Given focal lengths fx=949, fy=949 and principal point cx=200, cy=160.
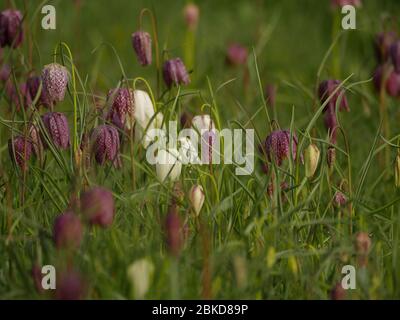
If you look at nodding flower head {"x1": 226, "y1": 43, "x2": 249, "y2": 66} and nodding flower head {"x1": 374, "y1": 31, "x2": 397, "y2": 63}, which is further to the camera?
nodding flower head {"x1": 226, "y1": 43, "x2": 249, "y2": 66}

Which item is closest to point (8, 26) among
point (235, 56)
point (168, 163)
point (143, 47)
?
point (143, 47)

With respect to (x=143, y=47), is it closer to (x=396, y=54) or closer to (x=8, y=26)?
(x=8, y=26)

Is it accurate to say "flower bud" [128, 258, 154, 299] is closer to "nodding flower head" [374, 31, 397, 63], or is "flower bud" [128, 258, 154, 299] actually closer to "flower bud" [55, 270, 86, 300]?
"flower bud" [55, 270, 86, 300]

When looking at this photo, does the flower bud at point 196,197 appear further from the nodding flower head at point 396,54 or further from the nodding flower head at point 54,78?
the nodding flower head at point 396,54

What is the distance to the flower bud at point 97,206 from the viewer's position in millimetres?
1915

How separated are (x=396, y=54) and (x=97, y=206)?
5.31 feet


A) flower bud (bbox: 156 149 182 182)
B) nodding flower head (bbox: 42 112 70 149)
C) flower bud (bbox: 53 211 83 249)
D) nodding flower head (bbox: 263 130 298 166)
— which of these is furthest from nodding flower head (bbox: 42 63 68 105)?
flower bud (bbox: 53 211 83 249)

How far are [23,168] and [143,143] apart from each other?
415 millimetres

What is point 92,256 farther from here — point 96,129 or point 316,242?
point 316,242

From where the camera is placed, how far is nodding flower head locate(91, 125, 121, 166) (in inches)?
93.7

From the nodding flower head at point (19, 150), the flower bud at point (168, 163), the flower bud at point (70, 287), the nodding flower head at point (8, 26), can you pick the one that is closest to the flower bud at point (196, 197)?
the flower bud at point (168, 163)

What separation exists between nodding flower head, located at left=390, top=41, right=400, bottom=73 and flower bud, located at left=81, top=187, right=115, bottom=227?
5.12 feet

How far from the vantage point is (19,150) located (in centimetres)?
250

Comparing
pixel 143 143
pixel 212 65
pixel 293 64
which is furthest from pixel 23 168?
pixel 293 64
